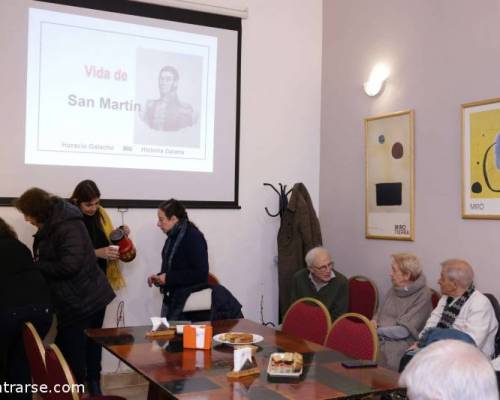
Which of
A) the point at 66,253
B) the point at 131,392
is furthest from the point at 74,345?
the point at 131,392

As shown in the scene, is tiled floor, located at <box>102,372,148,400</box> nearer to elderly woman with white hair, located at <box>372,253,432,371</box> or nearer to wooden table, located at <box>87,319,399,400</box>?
wooden table, located at <box>87,319,399,400</box>

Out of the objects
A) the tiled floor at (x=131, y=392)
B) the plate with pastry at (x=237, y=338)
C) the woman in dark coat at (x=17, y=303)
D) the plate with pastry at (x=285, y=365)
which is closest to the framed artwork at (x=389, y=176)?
the plate with pastry at (x=237, y=338)

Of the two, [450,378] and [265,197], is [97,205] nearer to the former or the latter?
[265,197]

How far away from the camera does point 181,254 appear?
13.3 feet

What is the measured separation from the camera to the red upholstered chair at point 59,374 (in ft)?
6.77

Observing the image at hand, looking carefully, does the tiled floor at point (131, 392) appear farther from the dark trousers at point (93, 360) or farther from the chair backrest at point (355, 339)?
the chair backrest at point (355, 339)

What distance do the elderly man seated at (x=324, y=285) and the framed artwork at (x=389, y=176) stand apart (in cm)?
60

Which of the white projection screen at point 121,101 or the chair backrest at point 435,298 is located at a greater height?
the white projection screen at point 121,101

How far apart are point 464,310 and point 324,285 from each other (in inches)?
42.0

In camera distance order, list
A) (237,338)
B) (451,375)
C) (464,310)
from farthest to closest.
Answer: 1. (464,310)
2. (237,338)
3. (451,375)

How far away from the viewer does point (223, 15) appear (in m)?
5.08

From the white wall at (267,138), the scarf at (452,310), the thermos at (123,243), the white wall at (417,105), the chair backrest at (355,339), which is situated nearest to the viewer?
the chair backrest at (355,339)

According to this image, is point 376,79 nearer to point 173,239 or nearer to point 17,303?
point 173,239

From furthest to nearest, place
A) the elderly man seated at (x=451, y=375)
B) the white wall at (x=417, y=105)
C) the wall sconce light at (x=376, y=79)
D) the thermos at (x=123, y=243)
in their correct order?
the wall sconce light at (x=376, y=79)
the thermos at (x=123, y=243)
the white wall at (x=417, y=105)
the elderly man seated at (x=451, y=375)
